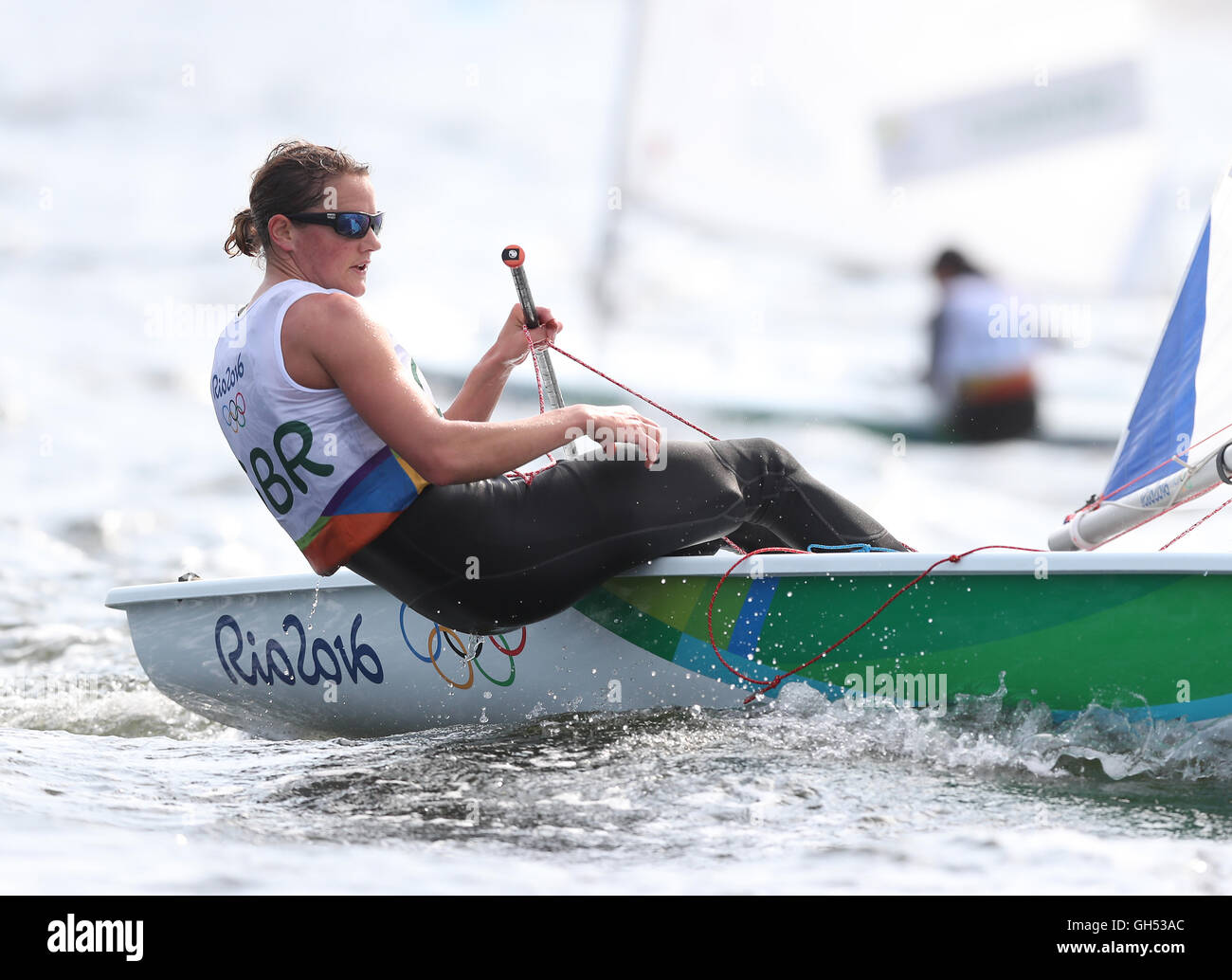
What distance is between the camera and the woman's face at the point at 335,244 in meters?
1.85

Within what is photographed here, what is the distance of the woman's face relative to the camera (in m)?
1.85

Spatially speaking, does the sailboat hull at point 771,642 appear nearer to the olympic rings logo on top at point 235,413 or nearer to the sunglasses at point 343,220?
the olympic rings logo on top at point 235,413

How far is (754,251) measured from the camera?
22.5 ft

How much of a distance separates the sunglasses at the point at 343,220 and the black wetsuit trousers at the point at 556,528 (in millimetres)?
397

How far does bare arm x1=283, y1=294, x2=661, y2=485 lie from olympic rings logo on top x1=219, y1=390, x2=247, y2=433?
0.46ft

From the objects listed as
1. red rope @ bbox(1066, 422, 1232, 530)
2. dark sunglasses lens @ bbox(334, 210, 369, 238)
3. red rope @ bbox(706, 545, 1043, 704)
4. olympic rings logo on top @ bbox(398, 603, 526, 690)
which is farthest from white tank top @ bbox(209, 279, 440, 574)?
red rope @ bbox(1066, 422, 1232, 530)

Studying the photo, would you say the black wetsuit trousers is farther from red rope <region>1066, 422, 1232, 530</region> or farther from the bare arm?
red rope <region>1066, 422, 1232, 530</region>

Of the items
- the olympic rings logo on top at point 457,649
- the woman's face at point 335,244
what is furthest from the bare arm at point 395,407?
the olympic rings logo on top at point 457,649

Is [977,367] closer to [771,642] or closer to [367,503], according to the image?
[771,642]

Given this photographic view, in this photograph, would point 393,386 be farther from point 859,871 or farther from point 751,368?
point 751,368

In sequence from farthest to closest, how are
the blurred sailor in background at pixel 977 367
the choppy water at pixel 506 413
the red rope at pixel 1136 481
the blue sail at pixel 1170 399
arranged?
the blurred sailor in background at pixel 977 367 < the blue sail at pixel 1170 399 < the red rope at pixel 1136 481 < the choppy water at pixel 506 413

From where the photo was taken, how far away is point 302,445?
5.95ft

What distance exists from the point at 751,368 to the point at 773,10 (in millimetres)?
2127
